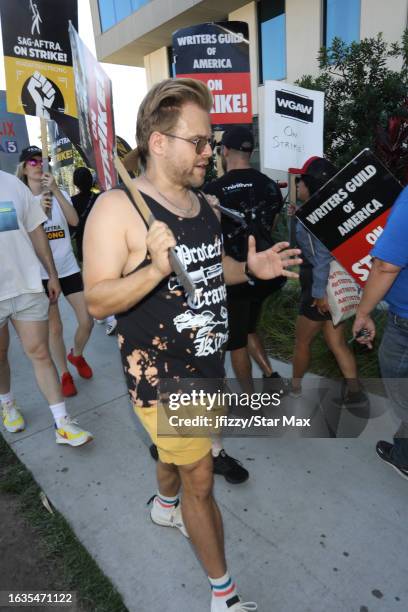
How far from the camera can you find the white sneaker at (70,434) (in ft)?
9.61

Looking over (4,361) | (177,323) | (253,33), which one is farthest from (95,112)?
(253,33)

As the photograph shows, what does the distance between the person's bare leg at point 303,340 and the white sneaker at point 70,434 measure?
5.22ft

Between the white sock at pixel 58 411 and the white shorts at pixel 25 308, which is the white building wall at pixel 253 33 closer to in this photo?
the white shorts at pixel 25 308

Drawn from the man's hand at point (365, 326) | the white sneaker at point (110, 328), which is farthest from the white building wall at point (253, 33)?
the man's hand at point (365, 326)

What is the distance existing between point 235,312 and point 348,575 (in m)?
1.54

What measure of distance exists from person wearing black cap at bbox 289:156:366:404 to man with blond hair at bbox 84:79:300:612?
1189mm

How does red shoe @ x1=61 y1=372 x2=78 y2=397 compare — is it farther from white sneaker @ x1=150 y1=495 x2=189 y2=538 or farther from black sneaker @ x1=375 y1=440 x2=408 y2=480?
black sneaker @ x1=375 y1=440 x2=408 y2=480

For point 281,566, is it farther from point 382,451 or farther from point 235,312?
point 235,312

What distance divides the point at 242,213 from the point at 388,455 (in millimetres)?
1747

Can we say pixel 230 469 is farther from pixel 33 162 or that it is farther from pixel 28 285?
pixel 33 162

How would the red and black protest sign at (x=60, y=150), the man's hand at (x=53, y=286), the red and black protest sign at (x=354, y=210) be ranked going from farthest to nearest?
the red and black protest sign at (x=60, y=150), the man's hand at (x=53, y=286), the red and black protest sign at (x=354, y=210)

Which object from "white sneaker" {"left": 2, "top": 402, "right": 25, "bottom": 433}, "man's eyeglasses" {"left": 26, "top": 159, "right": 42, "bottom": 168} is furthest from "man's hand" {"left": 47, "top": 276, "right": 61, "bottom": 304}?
"man's eyeglasses" {"left": 26, "top": 159, "right": 42, "bottom": 168}

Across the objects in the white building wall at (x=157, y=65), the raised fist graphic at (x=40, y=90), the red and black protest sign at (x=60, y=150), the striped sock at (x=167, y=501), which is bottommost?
the striped sock at (x=167, y=501)

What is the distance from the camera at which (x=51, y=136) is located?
479 centimetres
